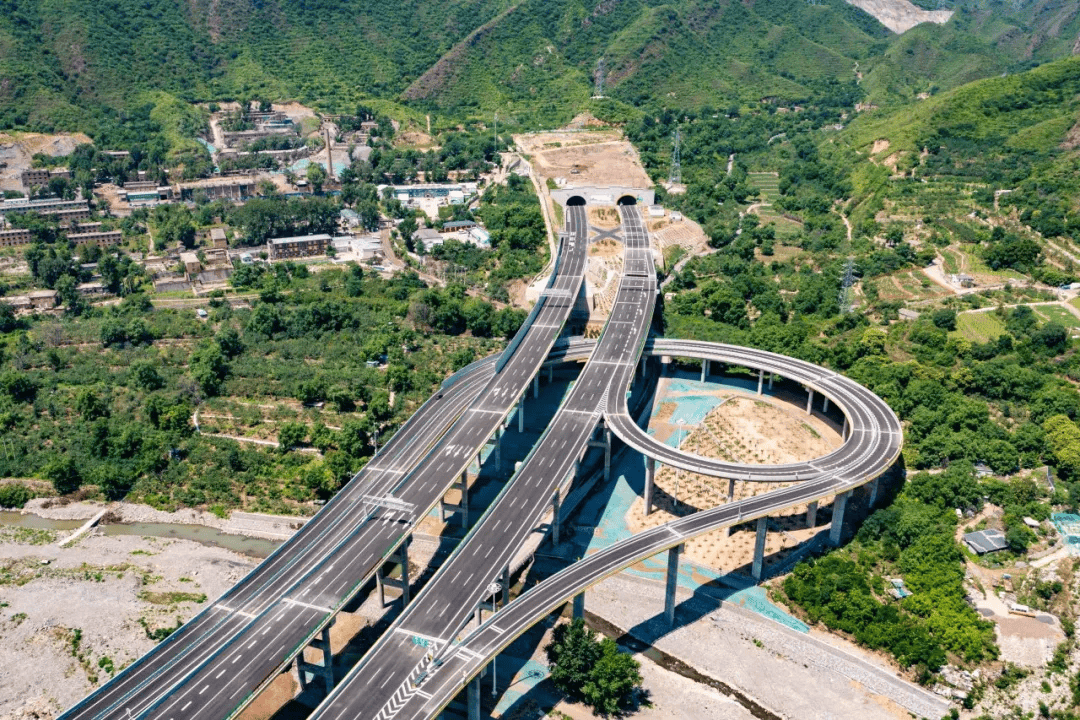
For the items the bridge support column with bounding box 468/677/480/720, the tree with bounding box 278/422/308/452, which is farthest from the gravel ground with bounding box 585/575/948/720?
the tree with bounding box 278/422/308/452

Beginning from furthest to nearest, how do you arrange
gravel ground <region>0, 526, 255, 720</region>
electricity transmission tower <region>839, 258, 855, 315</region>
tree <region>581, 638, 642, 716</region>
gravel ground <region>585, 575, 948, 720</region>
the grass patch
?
electricity transmission tower <region>839, 258, 855, 315</region> < the grass patch < gravel ground <region>0, 526, 255, 720</region> < gravel ground <region>585, 575, 948, 720</region> < tree <region>581, 638, 642, 716</region>

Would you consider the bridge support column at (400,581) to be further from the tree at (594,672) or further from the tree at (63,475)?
the tree at (63,475)

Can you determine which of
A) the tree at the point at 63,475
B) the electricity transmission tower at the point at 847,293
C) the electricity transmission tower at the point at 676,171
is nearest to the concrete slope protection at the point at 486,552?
the electricity transmission tower at the point at 847,293

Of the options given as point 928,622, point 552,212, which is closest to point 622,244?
point 552,212

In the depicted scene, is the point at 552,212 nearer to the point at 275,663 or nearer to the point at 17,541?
the point at 17,541

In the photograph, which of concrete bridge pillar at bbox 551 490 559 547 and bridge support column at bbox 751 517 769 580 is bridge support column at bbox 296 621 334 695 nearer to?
concrete bridge pillar at bbox 551 490 559 547

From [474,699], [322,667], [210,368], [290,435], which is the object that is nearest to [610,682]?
[474,699]
